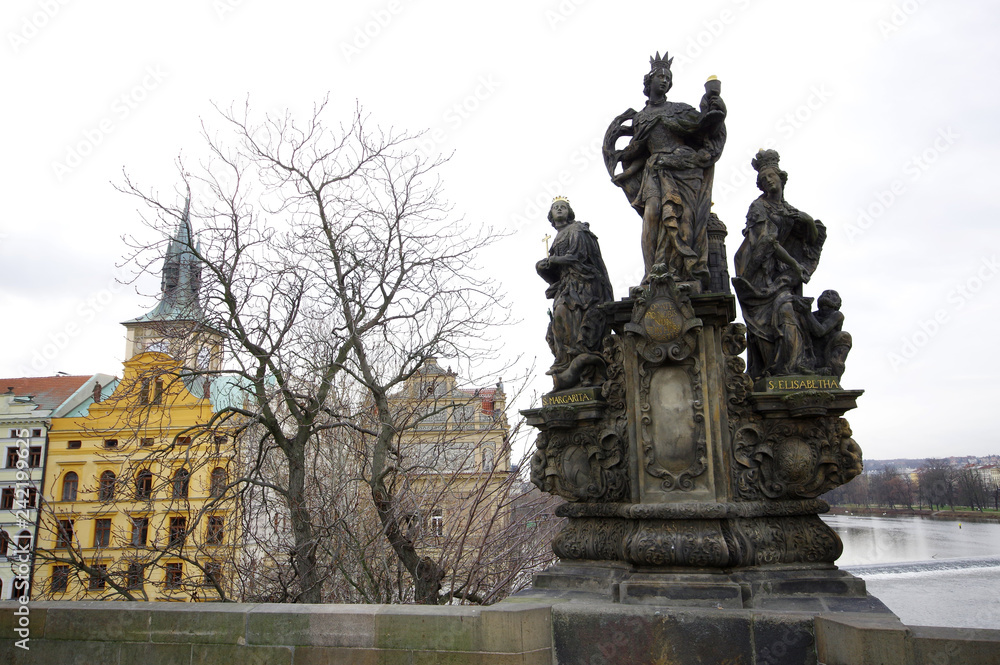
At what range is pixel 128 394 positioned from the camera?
10.4 meters

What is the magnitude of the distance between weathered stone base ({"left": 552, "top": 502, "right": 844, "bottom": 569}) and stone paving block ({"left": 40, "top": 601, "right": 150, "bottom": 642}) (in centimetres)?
326

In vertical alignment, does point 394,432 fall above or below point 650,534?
above

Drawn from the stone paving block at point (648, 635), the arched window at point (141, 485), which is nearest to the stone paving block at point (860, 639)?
the stone paving block at point (648, 635)

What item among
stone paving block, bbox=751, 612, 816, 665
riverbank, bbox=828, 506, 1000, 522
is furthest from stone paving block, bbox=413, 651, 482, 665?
riverbank, bbox=828, 506, 1000, 522

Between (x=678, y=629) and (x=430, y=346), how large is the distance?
741 cm

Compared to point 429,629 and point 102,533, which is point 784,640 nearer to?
point 429,629

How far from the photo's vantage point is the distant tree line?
3139 centimetres

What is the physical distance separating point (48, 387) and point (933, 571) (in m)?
37.1

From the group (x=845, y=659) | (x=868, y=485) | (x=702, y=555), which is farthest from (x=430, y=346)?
(x=868, y=485)

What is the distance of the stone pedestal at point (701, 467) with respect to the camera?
471cm

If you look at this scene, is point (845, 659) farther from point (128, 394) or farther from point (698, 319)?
point (128, 394)

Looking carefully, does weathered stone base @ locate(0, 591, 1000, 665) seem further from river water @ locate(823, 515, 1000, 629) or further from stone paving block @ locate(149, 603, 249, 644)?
river water @ locate(823, 515, 1000, 629)

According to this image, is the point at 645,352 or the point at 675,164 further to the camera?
the point at 675,164

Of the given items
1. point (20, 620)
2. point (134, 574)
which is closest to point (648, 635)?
point (20, 620)
